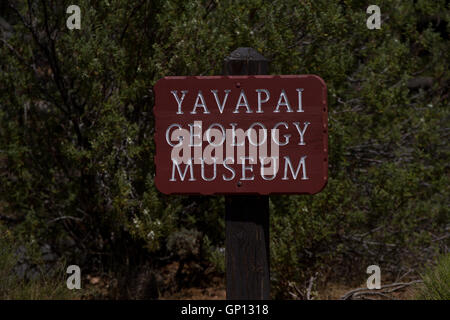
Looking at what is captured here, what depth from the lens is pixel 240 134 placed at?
3.20m

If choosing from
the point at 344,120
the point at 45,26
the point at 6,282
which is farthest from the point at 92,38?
the point at 344,120

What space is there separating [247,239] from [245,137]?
1.84ft

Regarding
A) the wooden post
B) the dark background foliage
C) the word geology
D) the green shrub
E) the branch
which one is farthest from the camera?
the branch

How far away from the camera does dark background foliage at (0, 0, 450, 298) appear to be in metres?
5.62

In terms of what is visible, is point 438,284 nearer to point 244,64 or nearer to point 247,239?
point 247,239

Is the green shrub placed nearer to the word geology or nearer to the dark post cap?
the word geology

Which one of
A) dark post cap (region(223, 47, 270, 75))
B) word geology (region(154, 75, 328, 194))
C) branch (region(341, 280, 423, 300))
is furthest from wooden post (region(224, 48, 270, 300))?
branch (region(341, 280, 423, 300))

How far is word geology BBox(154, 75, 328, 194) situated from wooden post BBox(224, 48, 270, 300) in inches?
5.4

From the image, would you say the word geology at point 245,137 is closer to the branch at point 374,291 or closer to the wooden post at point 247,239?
the wooden post at point 247,239

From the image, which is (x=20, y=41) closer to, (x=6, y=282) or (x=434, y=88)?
A: (x=6, y=282)

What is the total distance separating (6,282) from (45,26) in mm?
2304

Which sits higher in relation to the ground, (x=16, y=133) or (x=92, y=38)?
(x=92, y=38)

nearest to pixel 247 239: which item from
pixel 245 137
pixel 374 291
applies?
pixel 245 137

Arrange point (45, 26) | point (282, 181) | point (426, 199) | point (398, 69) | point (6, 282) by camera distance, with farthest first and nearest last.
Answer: point (426, 199) < point (398, 69) < point (45, 26) < point (6, 282) < point (282, 181)
